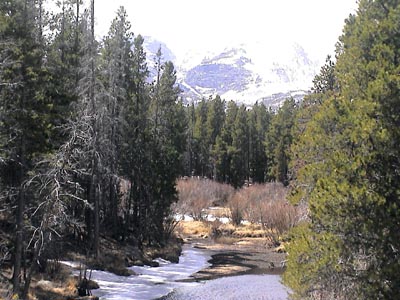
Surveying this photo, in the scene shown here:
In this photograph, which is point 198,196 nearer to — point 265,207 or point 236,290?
point 265,207

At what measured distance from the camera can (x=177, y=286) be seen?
968 inches

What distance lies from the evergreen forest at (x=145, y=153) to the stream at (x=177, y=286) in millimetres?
2724

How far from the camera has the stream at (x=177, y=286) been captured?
22.0 metres

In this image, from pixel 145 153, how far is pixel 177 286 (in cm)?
1042

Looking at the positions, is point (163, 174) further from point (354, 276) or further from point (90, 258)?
point (354, 276)

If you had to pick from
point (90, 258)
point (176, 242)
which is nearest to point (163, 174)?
point (176, 242)

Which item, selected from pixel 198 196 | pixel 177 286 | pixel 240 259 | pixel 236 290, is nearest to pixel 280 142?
pixel 198 196

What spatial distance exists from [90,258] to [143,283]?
2.87 m

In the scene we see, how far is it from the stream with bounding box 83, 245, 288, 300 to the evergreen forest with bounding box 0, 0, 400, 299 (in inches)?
107

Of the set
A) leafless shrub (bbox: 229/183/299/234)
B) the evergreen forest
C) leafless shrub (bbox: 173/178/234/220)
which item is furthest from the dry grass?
the evergreen forest

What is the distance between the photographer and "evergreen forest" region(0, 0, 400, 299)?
35.4 feet

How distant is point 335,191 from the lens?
10812 mm

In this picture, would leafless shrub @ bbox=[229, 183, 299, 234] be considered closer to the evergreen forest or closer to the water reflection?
the evergreen forest

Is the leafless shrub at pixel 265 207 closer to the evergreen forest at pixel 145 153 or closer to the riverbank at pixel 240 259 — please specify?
the riverbank at pixel 240 259
